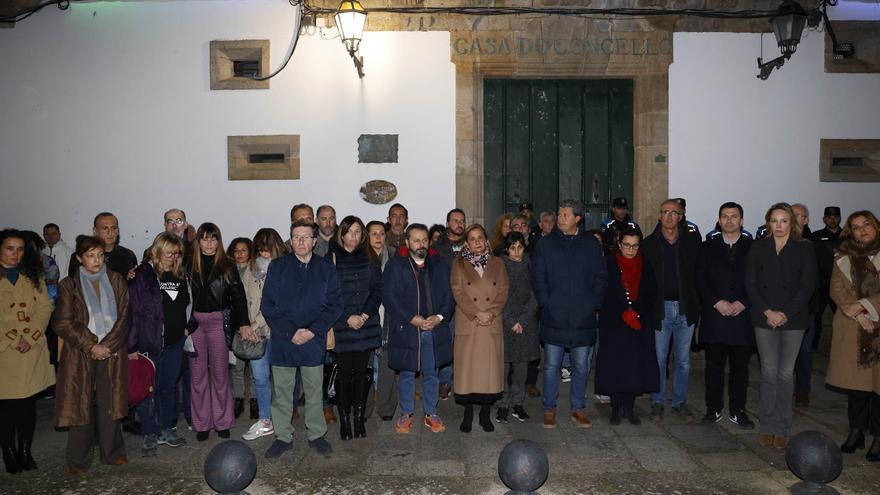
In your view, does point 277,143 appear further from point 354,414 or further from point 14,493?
point 14,493

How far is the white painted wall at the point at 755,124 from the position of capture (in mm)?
8867

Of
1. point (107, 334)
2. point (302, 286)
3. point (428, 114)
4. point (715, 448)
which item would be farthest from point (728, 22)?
point (107, 334)

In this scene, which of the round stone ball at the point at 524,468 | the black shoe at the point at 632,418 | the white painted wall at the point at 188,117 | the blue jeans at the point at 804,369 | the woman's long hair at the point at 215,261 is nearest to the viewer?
the round stone ball at the point at 524,468

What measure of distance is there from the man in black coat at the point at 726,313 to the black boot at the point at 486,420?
194 centimetres

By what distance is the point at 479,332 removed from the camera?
5613 millimetres

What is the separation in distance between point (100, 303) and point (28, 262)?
2.04 feet

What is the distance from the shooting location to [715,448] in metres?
5.18

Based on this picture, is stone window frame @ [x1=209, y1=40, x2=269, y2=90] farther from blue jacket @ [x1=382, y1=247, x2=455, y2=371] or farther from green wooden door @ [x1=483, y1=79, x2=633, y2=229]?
blue jacket @ [x1=382, y1=247, x2=455, y2=371]

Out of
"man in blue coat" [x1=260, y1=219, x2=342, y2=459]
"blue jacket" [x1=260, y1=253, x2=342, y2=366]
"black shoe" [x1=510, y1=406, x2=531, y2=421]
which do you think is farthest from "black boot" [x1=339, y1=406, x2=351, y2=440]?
"black shoe" [x1=510, y1=406, x2=531, y2=421]

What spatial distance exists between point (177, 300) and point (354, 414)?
1.73 m

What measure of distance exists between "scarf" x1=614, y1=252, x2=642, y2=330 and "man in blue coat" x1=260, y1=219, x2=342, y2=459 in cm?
248

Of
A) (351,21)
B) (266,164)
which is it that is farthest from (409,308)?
(266,164)

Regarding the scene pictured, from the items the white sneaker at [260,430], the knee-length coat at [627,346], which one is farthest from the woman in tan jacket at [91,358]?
the knee-length coat at [627,346]

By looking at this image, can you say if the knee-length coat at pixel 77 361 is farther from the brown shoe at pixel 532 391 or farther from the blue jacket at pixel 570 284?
the brown shoe at pixel 532 391
